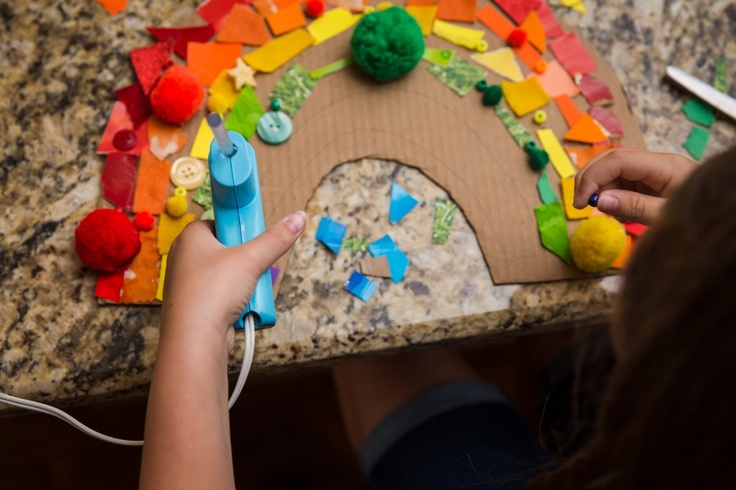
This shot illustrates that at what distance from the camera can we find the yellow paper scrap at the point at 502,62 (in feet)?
2.23

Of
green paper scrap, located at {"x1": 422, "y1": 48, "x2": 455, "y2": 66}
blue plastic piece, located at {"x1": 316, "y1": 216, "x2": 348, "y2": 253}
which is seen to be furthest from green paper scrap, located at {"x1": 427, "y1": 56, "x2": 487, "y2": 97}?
blue plastic piece, located at {"x1": 316, "y1": 216, "x2": 348, "y2": 253}

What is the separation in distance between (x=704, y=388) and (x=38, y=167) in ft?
2.09

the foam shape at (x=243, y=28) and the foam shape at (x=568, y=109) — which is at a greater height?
the foam shape at (x=243, y=28)

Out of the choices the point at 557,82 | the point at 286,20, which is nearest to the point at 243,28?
the point at 286,20

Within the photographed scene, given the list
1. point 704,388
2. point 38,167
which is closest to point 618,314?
point 704,388

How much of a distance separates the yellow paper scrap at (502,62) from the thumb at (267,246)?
0.32m

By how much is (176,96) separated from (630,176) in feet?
1.54

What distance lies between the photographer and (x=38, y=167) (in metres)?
0.62

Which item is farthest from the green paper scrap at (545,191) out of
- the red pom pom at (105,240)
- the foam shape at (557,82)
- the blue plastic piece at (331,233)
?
the red pom pom at (105,240)

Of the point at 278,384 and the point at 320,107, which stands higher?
the point at 320,107

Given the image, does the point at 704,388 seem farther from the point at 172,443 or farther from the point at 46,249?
the point at 46,249

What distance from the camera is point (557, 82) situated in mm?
689

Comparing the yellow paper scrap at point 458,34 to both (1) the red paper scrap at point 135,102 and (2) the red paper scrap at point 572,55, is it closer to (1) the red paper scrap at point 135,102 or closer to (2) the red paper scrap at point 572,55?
(2) the red paper scrap at point 572,55

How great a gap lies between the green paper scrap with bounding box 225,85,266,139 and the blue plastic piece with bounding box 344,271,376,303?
0.19 m
